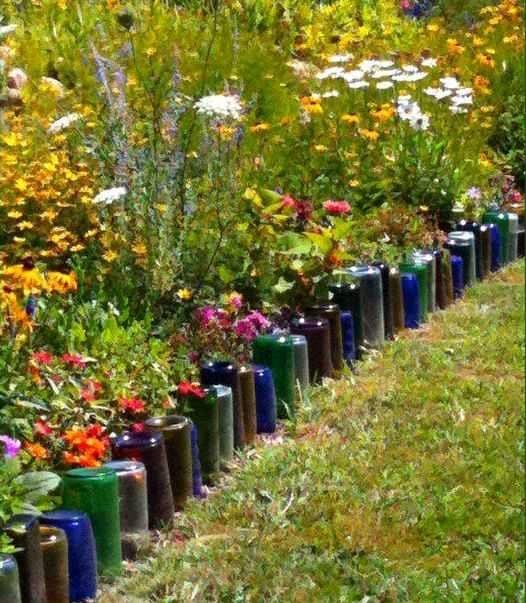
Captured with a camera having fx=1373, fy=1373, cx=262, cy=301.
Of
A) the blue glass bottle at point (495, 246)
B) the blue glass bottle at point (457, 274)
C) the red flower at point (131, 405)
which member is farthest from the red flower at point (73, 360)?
the blue glass bottle at point (495, 246)

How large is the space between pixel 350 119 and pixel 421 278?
1.03m

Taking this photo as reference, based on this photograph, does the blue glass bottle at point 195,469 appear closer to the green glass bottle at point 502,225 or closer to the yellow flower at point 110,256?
the yellow flower at point 110,256

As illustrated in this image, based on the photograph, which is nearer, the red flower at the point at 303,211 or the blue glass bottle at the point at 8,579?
the blue glass bottle at the point at 8,579

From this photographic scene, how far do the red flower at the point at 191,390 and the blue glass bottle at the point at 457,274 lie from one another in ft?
8.67

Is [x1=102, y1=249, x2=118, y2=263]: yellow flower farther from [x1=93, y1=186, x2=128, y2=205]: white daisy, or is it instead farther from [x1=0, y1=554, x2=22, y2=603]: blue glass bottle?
[x1=0, y1=554, x2=22, y2=603]: blue glass bottle

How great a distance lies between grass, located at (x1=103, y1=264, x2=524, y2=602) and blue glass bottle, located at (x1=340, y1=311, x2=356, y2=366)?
0.38ft

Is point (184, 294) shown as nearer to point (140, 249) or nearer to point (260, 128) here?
point (140, 249)

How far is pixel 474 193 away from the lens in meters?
7.44

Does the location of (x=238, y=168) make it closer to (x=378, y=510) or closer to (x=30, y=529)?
(x=378, y=510)

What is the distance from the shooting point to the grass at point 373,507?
335 centimetres

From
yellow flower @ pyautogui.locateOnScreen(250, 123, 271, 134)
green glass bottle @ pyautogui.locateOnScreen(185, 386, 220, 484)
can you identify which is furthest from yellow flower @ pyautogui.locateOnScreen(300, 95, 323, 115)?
green glass bottle @ pyautogui.locateOnScreen(185, 386, 220, 484)

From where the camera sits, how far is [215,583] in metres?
3.36

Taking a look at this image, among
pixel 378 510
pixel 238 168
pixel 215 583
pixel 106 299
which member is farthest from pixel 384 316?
pixel 215 583

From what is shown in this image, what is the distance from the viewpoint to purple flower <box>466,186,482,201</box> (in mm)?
7406
